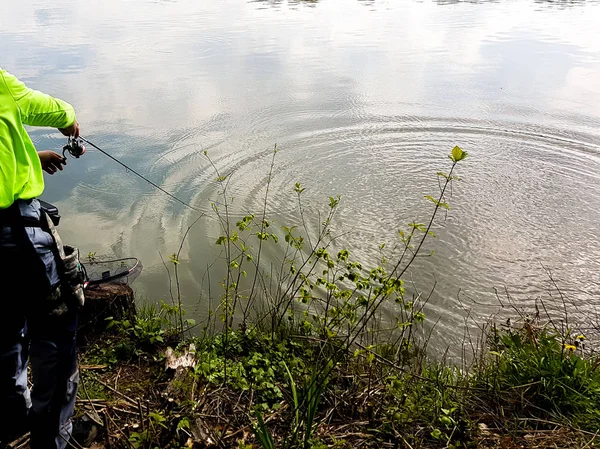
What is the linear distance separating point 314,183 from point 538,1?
17810mm

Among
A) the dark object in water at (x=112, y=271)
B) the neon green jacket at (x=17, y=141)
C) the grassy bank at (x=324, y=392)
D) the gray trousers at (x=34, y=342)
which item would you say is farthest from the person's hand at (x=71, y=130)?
the dark object in water at (x=112, y=271)

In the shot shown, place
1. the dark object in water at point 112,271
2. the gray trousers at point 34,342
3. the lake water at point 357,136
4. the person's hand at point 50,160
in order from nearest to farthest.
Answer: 1. the gray trousers at point 34,342
2. the person's hand at point 50,160
3. the dark object in water at point 112,271
4. the lake water at point 357,136

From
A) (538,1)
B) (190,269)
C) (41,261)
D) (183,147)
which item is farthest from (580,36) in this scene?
(41,261)

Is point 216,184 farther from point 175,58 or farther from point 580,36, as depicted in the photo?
point 580,36

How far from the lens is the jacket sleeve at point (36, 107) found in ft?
6.84

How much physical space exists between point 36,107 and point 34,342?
1.10m

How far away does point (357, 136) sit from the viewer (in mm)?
8164

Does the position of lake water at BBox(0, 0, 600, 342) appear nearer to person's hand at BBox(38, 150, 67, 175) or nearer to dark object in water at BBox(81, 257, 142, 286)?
dark object in water at BBox(81, 257, 142, 286)

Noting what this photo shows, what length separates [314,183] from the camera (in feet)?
22.4

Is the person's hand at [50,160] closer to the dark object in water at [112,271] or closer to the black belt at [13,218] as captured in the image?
the black belt at [13,218]

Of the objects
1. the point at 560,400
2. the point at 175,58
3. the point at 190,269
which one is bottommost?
the point at 190,269

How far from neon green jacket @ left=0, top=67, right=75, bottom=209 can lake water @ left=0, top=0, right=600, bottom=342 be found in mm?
2685

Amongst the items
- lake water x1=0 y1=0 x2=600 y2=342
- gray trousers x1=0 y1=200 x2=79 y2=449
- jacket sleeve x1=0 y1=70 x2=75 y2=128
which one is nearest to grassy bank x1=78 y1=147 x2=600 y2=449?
gray trousers x1=0 y1=200 x2=79 y2=449

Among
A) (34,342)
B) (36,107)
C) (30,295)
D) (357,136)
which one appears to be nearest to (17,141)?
(36,107)
